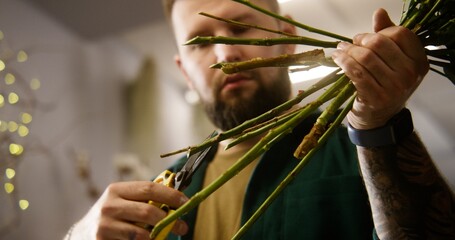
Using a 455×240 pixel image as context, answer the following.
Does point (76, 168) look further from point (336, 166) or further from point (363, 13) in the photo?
point (336, 166)

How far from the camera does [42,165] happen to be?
1871 mm

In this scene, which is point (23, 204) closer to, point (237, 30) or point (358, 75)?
point (237, 30)

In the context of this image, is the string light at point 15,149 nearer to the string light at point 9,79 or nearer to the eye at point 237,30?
the string light at point 9,79

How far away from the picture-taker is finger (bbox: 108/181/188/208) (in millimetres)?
482

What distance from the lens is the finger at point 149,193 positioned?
48cm

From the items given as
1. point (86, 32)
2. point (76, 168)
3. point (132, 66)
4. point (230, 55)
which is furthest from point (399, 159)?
point (132, 66)

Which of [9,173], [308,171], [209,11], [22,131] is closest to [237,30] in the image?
[209,11]

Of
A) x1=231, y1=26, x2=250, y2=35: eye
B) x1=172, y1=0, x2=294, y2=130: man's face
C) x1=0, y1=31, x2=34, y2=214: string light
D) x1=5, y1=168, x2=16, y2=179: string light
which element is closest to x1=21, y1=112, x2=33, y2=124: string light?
x1=0, y1=31, x2=34, y2=214: string light

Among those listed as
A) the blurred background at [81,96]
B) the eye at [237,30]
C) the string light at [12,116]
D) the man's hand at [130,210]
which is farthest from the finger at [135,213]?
the string light at [12,116]

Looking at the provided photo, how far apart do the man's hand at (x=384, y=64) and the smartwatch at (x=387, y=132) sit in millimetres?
44

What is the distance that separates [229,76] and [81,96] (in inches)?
64.8

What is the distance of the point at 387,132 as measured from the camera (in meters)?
0.44

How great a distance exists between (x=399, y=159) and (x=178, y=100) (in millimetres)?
2715

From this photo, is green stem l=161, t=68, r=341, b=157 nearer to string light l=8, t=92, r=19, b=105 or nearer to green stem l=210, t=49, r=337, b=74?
green stem l=210, t=49, r=337, b=74
